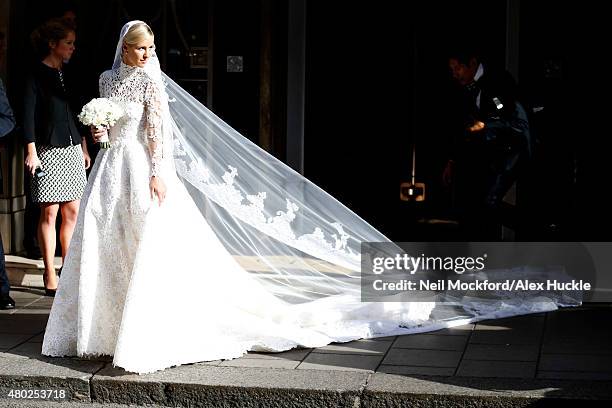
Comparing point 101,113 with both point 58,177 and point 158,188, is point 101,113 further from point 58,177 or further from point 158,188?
point 58,177

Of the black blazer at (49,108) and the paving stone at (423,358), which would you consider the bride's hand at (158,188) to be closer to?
the paving stone at (423,358)

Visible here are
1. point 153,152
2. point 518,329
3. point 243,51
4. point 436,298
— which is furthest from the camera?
point 243,51

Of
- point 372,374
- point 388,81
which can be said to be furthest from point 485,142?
point 372,374

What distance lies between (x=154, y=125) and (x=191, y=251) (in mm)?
754

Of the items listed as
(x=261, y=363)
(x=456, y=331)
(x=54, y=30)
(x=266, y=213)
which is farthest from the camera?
(x=54, y=30)

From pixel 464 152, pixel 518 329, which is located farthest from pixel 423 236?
pixel 518 329

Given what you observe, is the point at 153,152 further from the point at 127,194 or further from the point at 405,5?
the point at 405,5

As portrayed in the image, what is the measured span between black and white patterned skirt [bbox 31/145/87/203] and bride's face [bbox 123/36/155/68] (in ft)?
6.28

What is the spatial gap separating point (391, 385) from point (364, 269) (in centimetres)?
172

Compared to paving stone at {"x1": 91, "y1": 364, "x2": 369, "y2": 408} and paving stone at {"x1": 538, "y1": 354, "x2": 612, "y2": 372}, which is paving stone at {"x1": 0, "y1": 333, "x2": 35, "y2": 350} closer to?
paving stone at {"x1": 91, "y1": 364, "x2": 369, "y2": 408}

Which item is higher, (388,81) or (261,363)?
(388,81)

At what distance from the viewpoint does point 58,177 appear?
8.39 meters

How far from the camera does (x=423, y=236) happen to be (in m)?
10.3

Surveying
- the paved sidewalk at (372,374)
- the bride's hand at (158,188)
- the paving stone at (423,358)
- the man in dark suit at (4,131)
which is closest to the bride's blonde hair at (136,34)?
the bride's hand at (158,188)
